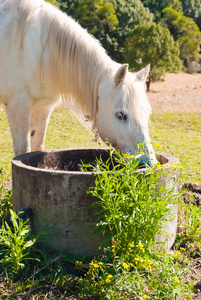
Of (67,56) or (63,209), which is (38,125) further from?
(63,209)

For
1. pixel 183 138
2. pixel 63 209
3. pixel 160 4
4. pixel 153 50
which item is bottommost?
pixel 183 138

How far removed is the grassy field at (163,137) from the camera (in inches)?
227

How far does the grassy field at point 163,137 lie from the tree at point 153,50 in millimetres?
15655

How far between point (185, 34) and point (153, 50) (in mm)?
21539

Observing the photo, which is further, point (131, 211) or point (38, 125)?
point (38, 125)

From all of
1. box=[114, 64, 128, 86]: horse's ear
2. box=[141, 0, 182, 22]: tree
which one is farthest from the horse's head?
box=[141, 0, 182, 22]: tree

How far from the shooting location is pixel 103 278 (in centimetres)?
201

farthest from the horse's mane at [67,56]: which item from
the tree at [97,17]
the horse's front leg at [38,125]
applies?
the tree at [97,17]

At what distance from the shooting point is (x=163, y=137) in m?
8.59

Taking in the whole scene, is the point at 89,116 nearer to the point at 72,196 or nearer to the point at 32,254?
the point at 72,196

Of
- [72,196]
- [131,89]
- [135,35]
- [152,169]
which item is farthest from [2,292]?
[135,35]

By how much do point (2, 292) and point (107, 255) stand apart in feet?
2.26

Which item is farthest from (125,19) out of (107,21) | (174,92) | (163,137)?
(163,137)

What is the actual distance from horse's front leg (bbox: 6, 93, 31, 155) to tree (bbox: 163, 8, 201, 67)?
4318 cm
